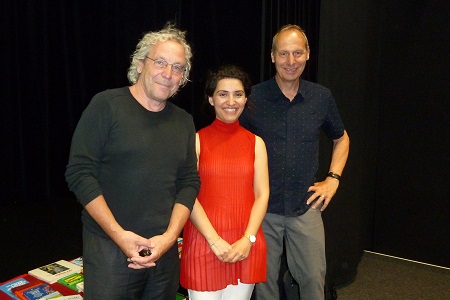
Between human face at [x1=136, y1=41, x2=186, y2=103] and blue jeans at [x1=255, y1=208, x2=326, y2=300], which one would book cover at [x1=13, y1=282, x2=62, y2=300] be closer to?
blue jeans at [x1=255, y1=208, x2=326, y2=300]

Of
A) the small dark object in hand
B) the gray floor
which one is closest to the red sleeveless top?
the small dark object in hand

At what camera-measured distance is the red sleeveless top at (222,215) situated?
1.77 metres

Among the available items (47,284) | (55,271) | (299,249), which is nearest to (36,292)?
(47,284)

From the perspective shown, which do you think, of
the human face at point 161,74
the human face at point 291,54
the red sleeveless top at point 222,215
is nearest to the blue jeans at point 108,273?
the red sleeveless top at point 222,215

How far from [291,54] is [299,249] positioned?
0.93 metres

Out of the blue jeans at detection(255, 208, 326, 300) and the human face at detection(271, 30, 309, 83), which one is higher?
the human face at detection(271, 30, 309, 83)

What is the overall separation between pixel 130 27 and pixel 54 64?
0.91 m

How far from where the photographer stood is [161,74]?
1.56 m

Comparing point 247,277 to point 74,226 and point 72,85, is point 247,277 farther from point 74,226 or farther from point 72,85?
point 72,85

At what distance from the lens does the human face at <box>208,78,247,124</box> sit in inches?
71.6

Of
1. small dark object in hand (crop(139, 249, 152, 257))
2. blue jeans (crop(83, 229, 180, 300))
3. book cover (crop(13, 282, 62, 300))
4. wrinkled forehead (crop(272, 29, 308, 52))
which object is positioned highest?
wrinkled forehead (crop(272, 29, 308, 52))

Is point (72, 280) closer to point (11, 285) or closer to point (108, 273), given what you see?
point (11, 285)

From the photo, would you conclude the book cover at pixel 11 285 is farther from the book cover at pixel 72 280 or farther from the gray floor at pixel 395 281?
the gray floor at pixel 395 281

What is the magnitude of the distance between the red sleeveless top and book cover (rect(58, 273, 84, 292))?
27.0 inches
